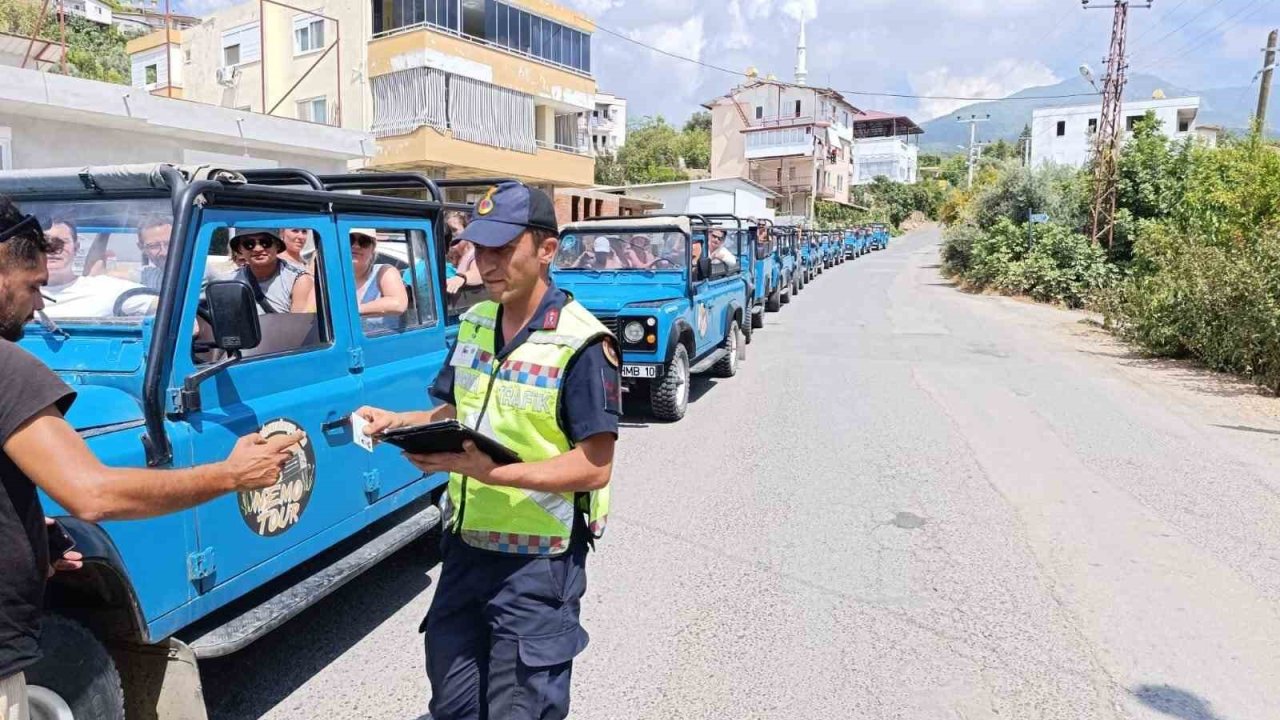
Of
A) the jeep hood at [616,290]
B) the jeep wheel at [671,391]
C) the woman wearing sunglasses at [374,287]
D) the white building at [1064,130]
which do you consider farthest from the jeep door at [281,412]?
the white building at [1064,130]

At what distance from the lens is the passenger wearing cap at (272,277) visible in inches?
148

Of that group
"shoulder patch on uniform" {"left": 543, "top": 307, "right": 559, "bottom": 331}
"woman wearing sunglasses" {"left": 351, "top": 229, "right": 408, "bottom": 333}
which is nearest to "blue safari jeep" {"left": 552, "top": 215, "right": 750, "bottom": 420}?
"woman wearing sunglasses" {"left": 351, "top": 229, "right": 408, "bottom": 333}

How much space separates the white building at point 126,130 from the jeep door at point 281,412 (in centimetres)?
923

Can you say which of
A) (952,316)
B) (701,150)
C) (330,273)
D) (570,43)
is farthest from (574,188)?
(701,150)

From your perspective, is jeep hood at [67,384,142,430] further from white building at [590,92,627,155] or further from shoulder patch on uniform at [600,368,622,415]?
white building at [590,92,627,155]

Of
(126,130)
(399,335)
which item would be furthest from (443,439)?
(126,130)

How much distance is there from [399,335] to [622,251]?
6150 mm

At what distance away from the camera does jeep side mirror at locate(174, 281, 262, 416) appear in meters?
2.96

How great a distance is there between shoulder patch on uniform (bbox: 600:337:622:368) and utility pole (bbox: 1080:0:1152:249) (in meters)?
25.1

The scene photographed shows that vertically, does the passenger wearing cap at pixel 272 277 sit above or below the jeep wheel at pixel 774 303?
above

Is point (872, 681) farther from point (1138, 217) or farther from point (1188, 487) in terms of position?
point (1138, 217)

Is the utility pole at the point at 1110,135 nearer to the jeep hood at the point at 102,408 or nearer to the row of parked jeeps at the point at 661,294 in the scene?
the row of parked jeeps at the point at 661,294

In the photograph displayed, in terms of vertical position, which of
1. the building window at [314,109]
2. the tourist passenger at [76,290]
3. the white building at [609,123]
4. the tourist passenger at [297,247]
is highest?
the white building at [609,123]

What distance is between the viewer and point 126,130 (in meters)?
15.5
